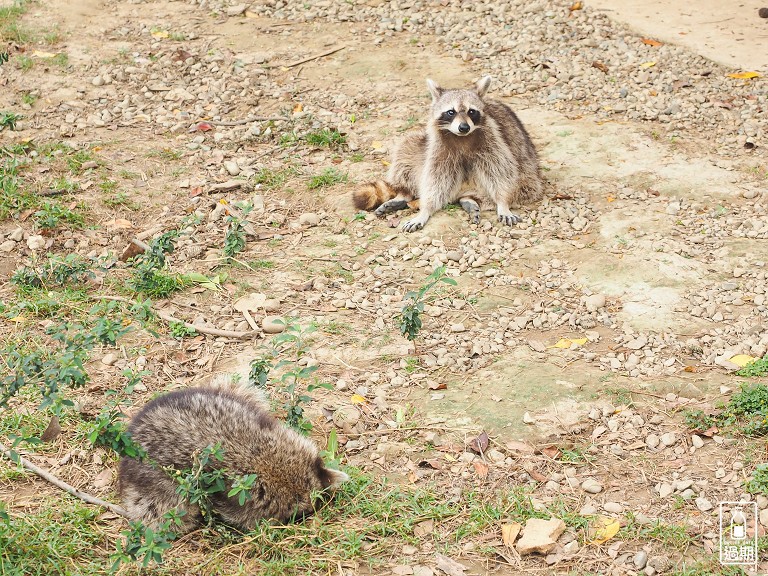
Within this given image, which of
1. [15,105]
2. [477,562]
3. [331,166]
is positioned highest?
[15,105]

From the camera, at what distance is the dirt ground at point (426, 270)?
343 cm

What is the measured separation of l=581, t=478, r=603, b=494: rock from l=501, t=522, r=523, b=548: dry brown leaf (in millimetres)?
346

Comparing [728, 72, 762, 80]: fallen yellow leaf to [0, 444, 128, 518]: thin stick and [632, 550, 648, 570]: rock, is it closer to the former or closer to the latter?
[632, 550, 648, 570]: rock

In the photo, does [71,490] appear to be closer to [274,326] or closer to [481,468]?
[274,326]

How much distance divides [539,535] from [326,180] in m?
3.21

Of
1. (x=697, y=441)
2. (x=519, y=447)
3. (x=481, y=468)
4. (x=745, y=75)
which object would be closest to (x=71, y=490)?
(x=481, y=468)

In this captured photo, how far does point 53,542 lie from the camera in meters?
3.10

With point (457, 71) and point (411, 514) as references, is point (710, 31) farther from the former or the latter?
point (411, 514)

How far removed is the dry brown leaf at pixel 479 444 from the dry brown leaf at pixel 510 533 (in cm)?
42

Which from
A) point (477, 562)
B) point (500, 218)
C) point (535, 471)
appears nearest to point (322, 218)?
point (500, 218)

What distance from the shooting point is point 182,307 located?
4.58 m

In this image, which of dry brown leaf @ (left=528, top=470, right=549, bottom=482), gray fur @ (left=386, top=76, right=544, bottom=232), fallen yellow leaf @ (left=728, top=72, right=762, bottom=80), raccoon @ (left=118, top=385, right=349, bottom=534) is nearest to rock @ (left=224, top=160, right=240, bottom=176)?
gray fur @ (left=386, top=76, right=544, bottom=232)

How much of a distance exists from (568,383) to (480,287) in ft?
3.20

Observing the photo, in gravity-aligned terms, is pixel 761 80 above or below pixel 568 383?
above
